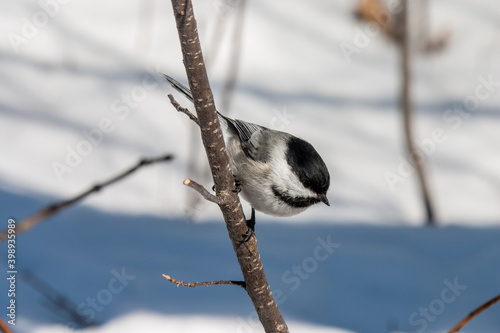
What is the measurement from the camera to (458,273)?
11.2 feet

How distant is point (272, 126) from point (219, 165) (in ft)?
11.9

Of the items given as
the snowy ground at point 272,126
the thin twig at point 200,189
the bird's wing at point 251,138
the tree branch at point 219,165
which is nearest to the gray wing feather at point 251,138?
the bird's wing at point 251,138

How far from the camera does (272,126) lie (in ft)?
17.2

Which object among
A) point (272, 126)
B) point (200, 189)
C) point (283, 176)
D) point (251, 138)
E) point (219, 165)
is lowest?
point (200, 189)

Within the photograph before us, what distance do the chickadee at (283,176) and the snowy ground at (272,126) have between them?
2.73ft

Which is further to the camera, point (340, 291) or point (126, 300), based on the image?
point (340, 291)

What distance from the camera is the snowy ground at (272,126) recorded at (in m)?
3.02

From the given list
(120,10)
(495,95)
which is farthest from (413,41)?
(120,10)

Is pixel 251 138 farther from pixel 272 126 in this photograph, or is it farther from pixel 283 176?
pixel 272 126

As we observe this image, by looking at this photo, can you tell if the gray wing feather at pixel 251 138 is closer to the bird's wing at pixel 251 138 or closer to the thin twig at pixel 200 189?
the bird's wing at pixel 251 138

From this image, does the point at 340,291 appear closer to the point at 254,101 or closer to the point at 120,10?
the point at 254,101

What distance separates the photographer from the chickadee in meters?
2.18

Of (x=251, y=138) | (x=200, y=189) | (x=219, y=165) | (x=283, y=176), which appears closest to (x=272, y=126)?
(x=251, y=138)

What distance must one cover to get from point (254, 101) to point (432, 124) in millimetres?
1846
